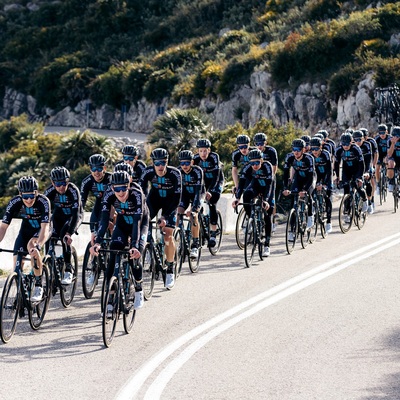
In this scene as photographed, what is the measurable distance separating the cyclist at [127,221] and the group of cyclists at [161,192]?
12mm

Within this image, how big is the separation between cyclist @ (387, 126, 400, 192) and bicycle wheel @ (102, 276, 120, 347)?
43.3 feet

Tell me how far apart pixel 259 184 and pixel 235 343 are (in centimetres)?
629

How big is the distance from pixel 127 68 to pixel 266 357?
44.9 metres

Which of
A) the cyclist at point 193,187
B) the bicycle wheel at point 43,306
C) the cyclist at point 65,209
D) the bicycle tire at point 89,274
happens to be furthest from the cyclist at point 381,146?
the bicycle wheel at point 43,306

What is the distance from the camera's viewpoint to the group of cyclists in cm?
1149

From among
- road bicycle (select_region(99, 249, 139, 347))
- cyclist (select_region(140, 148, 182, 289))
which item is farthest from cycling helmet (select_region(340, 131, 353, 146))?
road bicycle (select_region(99, 249, 139, 347))

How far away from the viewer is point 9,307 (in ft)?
35.1

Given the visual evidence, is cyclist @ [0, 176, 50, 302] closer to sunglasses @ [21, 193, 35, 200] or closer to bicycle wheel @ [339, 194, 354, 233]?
sunglasses @ [21, 193, 35, 200]

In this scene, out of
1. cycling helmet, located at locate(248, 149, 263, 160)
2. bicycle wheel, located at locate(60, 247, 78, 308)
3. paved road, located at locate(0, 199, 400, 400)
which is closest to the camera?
paved road, located at locate(0, 199, 400, 400)

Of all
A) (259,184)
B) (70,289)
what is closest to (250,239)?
(259,184)

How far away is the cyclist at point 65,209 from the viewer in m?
12.9

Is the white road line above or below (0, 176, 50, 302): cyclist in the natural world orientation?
below

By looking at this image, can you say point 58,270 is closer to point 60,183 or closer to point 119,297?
point 60,183

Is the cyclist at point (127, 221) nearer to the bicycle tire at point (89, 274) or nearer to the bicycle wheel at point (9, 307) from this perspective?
the bicycle wheel at point (9, 307)
